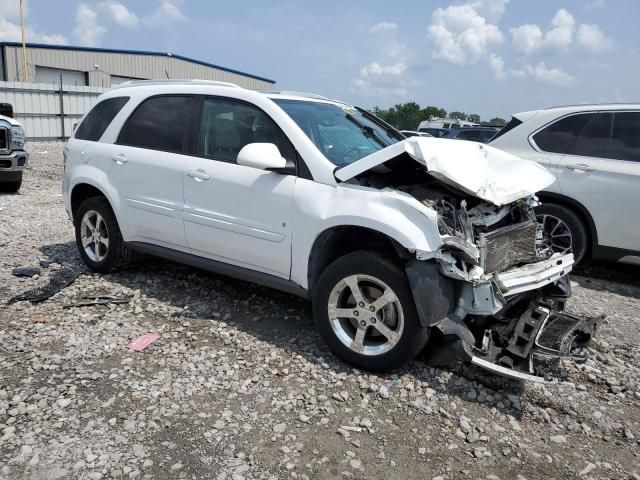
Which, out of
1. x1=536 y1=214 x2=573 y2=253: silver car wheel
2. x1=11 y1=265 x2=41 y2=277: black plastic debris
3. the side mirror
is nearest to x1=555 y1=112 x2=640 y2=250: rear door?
x1=536 y1=214 x2=573 y2=253: silver car wheel

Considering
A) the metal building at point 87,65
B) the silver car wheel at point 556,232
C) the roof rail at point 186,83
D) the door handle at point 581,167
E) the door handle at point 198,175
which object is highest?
the metal building at point 87,65

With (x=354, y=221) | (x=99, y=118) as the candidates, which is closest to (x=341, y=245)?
(x=354, y=221)

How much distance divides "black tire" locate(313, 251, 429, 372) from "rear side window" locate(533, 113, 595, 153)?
3635mm

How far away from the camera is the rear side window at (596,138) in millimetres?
5840

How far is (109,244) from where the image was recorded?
205 inches

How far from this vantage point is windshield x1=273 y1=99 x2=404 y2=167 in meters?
4.04

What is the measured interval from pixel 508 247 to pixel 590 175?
273 cm

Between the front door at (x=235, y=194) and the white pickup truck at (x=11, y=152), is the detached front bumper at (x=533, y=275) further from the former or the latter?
the white pickup truck at (x=11, y=152)

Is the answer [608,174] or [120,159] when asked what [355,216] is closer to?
[120,159]

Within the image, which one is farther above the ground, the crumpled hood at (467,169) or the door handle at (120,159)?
the crumpled hood at (467,169)

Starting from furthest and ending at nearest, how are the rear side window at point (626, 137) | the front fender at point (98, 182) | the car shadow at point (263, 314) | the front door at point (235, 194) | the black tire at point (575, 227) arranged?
the black tire at point (575, 227)
the rear side window at point (626, 137)
the front fender at point (98, 182)
the front door at point (235, 194)
the car shadow at point (263, 314)

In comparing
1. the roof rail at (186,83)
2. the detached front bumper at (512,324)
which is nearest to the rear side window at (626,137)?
the detached front bumper at (512,324)

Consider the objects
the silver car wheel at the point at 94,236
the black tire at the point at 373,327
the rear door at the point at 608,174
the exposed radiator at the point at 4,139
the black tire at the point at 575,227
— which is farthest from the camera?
the exposed radiator at the point at 4,139

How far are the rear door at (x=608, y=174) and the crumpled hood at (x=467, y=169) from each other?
2.04 meters
